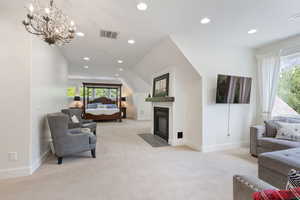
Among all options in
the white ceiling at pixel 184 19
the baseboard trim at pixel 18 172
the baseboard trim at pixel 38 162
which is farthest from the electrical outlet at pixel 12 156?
the white ceiling at pixel 184 19

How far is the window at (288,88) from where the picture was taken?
338cm

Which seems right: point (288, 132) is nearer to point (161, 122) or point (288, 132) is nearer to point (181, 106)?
point (181, 106)

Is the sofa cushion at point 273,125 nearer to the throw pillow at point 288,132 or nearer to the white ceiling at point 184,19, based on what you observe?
the throw pillow at point 288,132

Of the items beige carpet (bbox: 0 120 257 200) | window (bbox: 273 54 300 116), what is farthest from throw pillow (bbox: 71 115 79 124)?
window (bbox: 273 54 300 116)

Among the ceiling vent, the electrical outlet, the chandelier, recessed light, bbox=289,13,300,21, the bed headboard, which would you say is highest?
recessed light, bbox=289,13,300,21

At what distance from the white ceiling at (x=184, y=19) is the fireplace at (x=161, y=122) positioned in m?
2.18

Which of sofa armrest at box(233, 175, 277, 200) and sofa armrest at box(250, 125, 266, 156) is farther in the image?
sofa armrest at box(250, 125, 266, 156)

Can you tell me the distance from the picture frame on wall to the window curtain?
2517 mm

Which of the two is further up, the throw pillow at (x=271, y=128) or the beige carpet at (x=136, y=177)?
the throw pillow at (x=271, y=128)

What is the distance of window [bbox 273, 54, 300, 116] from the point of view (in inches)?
133

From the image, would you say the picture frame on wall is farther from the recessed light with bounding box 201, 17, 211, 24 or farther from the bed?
the bed

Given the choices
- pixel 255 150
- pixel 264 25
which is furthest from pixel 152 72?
pixel 255 150

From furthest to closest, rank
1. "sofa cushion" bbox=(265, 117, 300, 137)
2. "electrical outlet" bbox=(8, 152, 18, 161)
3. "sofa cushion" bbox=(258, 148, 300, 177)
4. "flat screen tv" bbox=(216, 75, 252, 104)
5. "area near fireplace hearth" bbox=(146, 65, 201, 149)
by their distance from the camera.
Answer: "area near fireplace hearth" bbox=(146, 65, 201, 149) → "flat screen tv" bbox=(216, 75, 252, 104) → "sofa cushion" bbox=(265, 117, 300, 137) → "electrical outlet" bbox=(8, 152, 18, 161) → "sofa cushion" bbox=(258, 148, 300, 177)

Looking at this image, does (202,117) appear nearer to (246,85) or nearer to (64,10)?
(246,85)
